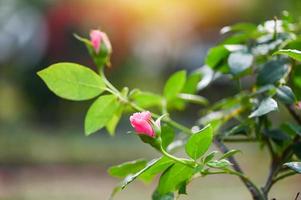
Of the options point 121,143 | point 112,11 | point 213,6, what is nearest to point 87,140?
point 121,143

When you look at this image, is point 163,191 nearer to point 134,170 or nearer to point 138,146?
point 134,170

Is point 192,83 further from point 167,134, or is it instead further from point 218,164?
point 218,164

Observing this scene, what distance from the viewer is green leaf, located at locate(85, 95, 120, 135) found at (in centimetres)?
58

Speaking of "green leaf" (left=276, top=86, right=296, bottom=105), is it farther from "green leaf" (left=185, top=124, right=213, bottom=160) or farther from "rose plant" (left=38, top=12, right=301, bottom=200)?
"green leaf" (left=185, top=124, right=213, bottom=160)

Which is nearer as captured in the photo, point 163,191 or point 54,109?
point 163,191

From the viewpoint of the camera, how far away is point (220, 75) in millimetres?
681

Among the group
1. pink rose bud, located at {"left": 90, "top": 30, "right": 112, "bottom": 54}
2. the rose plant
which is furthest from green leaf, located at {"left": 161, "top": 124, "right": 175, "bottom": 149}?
pink rose bud, located at {"left": 90, "top": 30, "right": 112, "bottom": 54}

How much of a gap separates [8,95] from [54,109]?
0.57 meters

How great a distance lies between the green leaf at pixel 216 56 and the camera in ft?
2.07

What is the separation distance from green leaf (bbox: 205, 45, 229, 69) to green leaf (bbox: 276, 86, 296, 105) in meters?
0.09

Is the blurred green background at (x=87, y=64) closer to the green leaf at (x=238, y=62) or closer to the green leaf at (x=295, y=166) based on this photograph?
the green leaf at (x=238, y=62)

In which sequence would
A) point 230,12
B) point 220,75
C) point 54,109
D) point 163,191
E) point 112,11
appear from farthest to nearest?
point 230,12
point 112,11
point 54,109
point 220,75
point 163,191

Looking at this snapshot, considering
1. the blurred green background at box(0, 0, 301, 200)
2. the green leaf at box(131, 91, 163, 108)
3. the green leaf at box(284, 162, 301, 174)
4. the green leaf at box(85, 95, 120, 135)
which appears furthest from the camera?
the blurred green background at box(0, 0, 301, 200)

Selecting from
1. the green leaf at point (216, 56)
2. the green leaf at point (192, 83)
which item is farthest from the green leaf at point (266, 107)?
the green leaf at point (192, 83)
